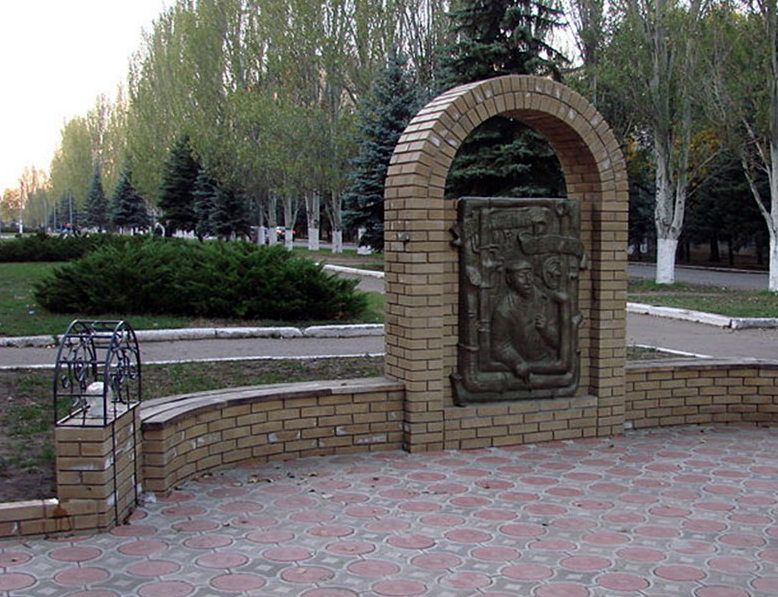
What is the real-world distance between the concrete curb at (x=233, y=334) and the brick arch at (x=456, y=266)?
627 centimetres

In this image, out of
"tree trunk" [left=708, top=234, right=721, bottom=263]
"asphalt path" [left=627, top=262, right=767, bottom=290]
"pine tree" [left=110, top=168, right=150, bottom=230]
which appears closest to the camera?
"asphalt path" [left=627, top=262, right=767, bottom=290]

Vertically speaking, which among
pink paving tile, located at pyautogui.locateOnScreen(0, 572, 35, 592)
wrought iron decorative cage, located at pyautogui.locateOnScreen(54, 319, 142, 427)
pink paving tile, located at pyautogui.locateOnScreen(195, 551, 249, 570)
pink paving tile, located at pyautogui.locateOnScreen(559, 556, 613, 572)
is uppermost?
wrought iron decorative cage, located at pyautogui.locateOnScreen(54, 319, 142, 427)

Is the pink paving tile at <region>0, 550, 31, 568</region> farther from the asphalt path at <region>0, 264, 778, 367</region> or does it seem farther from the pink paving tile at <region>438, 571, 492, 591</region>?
the asphalt path at <region>0, 264, 778, 367</region>

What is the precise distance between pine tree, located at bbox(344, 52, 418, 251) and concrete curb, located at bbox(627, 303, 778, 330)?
11.2m

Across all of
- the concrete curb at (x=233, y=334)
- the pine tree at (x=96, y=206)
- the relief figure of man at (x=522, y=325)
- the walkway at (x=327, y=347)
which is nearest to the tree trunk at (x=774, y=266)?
the walkway at (x=327, y=347)

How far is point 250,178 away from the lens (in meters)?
37.8

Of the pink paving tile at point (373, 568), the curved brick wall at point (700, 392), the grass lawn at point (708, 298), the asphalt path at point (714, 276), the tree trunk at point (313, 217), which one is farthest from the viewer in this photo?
the tree trunk at point (313, 217)

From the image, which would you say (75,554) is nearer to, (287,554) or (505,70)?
(287,554)

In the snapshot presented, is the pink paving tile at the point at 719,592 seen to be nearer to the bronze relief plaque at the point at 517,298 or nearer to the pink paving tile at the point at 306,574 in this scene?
the pink paving tile at the point at 306,574

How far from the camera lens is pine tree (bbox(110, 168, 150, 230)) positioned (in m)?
58.6

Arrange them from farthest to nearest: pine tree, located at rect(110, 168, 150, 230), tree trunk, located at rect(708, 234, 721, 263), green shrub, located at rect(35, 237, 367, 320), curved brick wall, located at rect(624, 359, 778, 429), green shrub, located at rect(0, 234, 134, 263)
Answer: pine tree, located at rect(110, 168, 150, 230)
tree trunk, located at rect(708, 234, 721, 263)
green shrub, located at rect(0, 234, 134, 263)
green shrub, located at rect(35, 237, 367, 320)
curved brick wall, located at rect(624, 359, 778, 429)

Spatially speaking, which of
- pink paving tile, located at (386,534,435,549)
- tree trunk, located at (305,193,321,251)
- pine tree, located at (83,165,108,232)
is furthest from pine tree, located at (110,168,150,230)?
pink paving tile, located at (386,534,435,549)

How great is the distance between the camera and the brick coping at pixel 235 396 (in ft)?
18.0

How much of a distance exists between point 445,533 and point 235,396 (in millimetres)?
1878
